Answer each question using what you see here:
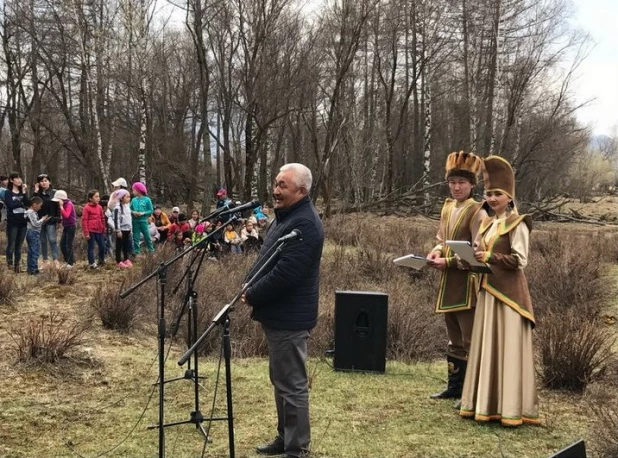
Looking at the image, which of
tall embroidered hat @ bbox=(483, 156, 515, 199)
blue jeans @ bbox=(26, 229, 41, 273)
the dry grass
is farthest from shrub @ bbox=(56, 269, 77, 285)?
tall embroidered hat @ bbox=(483, 156, 515, 199)

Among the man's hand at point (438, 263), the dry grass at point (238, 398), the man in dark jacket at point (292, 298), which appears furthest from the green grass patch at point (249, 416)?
the man's hand at point (438, 263)

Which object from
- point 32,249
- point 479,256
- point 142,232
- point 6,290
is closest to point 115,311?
point 6,290

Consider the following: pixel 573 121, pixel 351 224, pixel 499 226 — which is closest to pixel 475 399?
pixel 499 226

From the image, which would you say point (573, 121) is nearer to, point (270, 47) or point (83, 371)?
point (270, 47)

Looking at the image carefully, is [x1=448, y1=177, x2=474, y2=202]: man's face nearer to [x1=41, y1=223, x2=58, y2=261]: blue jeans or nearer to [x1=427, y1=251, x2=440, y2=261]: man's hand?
[x1=427, y1=251, x2=440, y2=261]: man's hand

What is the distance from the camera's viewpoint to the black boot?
5.15 m

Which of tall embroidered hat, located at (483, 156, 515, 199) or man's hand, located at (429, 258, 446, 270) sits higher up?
tall embroidered hat, located at (483, 156, 515, 199)

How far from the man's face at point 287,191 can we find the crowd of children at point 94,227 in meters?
5.57

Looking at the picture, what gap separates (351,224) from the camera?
1584cm

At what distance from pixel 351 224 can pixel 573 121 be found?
16.2m

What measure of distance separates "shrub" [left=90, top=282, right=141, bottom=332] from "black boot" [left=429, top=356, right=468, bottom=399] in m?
4.17

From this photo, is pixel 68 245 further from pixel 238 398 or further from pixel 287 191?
pixel 287 191

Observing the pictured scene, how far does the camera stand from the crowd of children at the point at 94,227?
10586 millimetres

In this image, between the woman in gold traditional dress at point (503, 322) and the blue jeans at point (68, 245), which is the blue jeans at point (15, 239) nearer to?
the blue jeans at point (68, 245)
